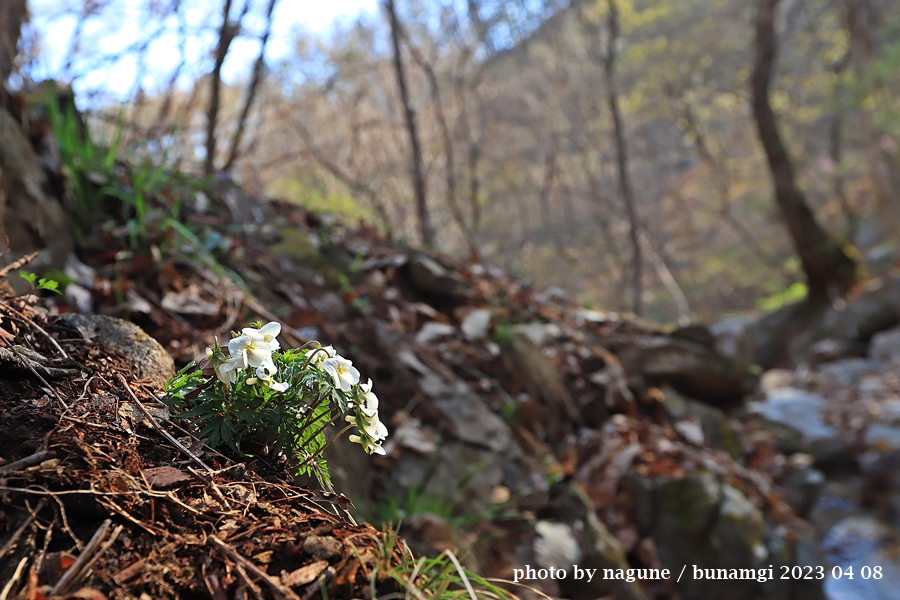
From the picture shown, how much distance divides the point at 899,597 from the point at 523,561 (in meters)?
3.48

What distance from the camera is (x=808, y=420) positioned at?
6793mm

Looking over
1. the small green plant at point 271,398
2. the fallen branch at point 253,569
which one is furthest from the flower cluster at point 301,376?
the fallen branch at point 253,569

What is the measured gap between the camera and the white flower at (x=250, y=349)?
1019 mm

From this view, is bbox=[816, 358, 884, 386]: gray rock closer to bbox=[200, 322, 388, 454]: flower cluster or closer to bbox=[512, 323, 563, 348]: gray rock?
bbox=[512, 323, 563, 348]: gray rock

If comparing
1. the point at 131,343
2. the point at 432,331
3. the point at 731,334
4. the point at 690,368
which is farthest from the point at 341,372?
the point at 731,334

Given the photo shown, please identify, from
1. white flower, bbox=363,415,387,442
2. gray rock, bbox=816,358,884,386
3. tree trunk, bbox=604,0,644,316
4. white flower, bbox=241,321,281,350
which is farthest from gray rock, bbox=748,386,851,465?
white flower, bbox=241,321,281,350

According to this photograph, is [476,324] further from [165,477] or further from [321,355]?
[165,477]

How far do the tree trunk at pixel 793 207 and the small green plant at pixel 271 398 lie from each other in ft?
33.9

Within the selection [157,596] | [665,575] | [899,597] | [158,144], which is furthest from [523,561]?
[158,144]

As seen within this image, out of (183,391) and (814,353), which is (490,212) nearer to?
(814,353)

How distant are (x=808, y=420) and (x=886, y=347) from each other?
3.30m

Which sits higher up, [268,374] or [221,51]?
[221,51]

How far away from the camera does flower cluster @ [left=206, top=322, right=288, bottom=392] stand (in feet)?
3.32

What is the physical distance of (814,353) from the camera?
9359 mm
